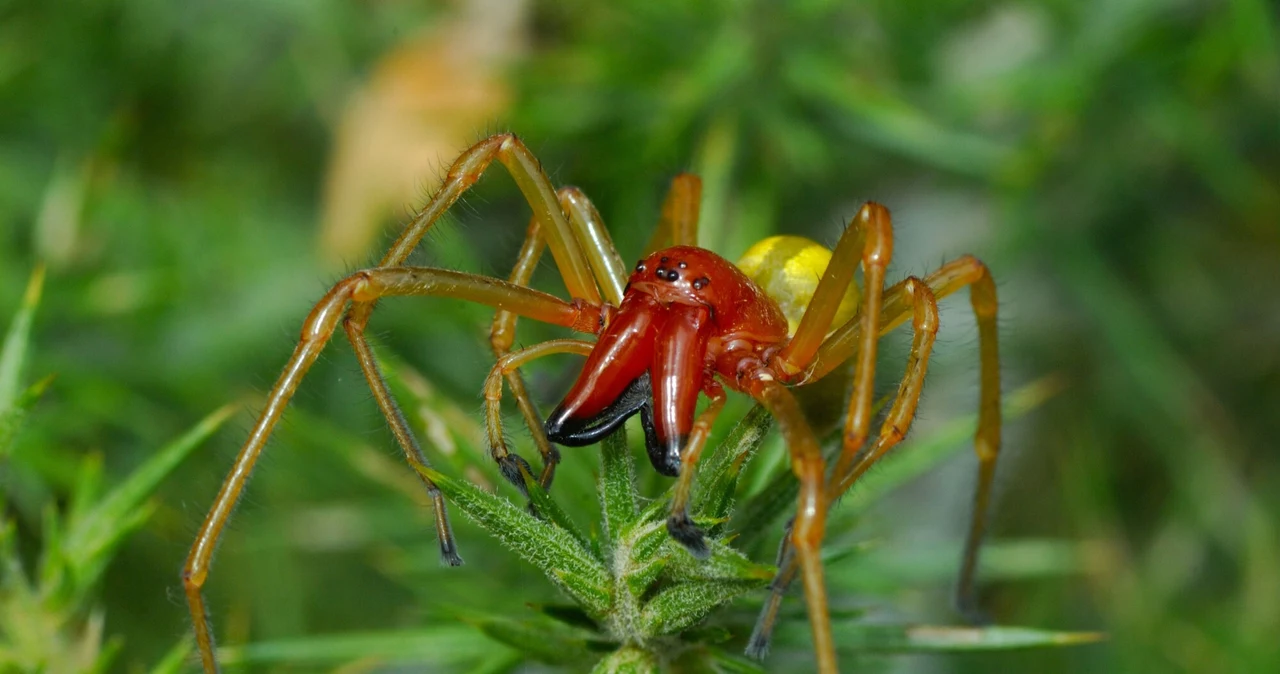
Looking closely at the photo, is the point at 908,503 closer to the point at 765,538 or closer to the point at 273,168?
the point at 765,538

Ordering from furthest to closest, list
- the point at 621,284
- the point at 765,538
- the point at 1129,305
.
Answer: the point at 1129,305 < the point at 621,284 < the point at 765,538

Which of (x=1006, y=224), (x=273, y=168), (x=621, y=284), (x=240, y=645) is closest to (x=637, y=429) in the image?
(x=621, y=284)

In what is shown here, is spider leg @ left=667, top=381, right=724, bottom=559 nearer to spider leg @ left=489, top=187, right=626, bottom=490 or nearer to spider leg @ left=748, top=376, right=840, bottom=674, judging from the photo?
spider leg @ left=748, top=376, right=840, bottom=674

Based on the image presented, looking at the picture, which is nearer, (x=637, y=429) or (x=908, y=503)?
(x=637, y=429)

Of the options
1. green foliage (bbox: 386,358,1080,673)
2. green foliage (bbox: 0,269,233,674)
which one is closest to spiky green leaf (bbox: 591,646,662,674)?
green foliage (bbox: 386,358,1080,673)

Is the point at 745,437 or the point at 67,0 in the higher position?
the point at 67,0

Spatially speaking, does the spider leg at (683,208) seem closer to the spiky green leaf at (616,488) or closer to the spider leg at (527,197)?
the spider leg at (527,197)
